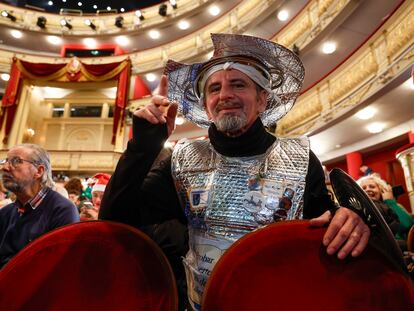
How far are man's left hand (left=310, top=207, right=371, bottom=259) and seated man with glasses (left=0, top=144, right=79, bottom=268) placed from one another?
139 centimetres

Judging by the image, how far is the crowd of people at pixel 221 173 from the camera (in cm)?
85

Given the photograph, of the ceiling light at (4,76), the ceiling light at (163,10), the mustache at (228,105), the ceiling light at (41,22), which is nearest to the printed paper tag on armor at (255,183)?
the mustache at (228,105)

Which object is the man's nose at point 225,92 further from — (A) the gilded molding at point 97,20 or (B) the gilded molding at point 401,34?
(A) the gilded molding at point 97,20

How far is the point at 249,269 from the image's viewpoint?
0.60 m

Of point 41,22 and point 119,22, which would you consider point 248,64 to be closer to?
point 119,22

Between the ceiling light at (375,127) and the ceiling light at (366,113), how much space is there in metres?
0.36

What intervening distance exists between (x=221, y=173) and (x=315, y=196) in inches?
12.0

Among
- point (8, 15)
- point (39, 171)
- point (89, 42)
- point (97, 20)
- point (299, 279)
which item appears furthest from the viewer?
point (97, 20)

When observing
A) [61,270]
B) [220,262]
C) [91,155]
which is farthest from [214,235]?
[91,155]

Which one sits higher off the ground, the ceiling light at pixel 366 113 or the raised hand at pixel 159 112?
the ceiling light at pixel 366 113

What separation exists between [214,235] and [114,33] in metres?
14.6

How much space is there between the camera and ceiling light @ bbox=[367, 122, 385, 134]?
6.10 meters

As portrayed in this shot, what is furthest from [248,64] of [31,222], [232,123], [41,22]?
[41,22]

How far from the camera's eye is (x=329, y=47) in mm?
7090
